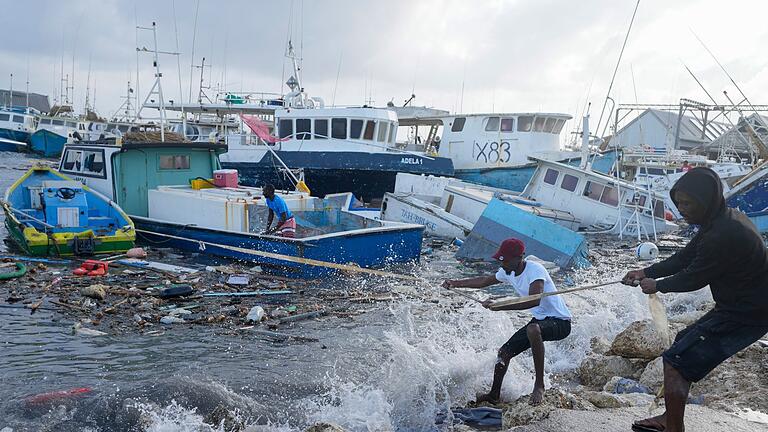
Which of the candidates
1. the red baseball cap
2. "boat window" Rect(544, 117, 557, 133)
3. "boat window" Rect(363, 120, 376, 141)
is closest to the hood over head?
the red baseball cap

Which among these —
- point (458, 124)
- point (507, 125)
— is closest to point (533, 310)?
point (507, 125)

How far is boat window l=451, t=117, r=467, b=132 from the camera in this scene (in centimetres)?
2534

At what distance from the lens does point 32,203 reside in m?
13.7

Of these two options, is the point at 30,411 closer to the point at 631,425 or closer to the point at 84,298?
the point at 84,298

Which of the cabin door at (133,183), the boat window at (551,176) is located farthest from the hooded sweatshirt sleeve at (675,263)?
the boat window at (551,176)

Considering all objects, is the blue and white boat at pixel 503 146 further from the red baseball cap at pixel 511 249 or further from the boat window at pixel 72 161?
the red baseball cap at pixel 511 249

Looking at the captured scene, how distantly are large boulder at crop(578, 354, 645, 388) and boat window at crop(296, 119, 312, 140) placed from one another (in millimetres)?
17155

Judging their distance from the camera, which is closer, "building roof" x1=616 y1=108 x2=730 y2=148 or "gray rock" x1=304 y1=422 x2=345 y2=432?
"gray rock" x1=304 y1=422 x2=345 y2=432

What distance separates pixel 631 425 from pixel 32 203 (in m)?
13.2

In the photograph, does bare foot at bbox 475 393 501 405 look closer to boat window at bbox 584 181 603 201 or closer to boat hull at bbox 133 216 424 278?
boat hull at bbox 133 216 424 278

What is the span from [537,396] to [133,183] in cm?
1201

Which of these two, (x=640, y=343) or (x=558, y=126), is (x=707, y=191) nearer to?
(x=640, y=343)

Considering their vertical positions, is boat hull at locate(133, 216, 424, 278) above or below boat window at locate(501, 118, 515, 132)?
below

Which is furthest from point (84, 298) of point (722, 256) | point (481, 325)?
point (722, 256)
